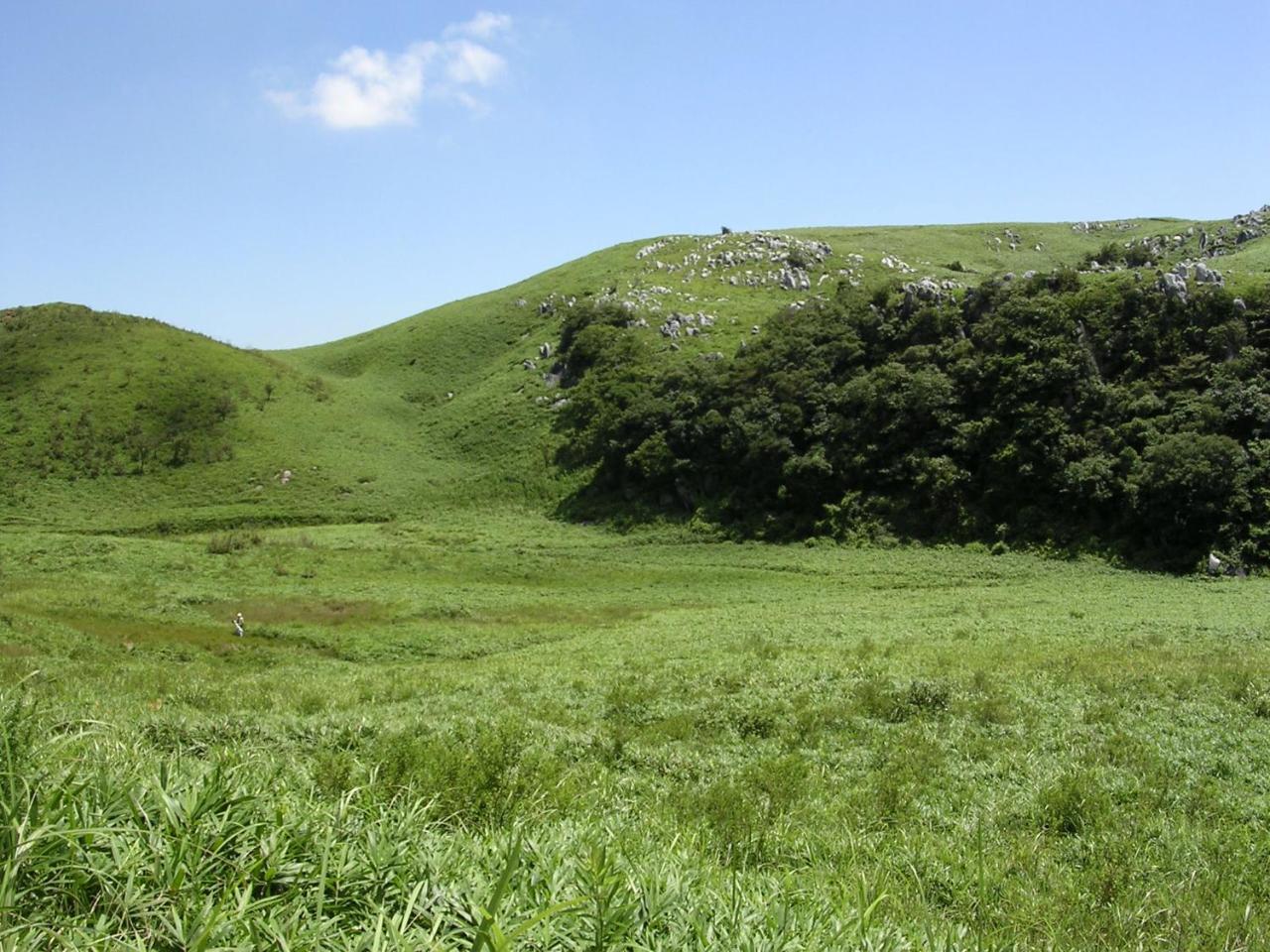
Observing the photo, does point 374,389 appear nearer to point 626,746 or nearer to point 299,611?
point 299,611

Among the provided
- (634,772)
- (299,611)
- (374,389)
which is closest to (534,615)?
(299,611)

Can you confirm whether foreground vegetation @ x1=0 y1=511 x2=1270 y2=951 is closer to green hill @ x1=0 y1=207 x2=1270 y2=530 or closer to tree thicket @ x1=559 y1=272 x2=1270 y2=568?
tree thicket @ x1=559 y1=272 x2=1270 y2=568

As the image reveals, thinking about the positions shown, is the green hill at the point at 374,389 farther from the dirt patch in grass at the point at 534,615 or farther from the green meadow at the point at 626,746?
the dirt patch in grass at the point at 534,615

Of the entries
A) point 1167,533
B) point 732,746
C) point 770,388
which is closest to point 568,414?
point 770,388

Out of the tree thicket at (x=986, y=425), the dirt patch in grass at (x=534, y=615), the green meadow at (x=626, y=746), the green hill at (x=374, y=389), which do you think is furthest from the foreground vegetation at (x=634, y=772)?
the green hill at (x=374, y=389)

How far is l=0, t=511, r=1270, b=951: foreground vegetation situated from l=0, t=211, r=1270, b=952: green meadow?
1.9 inches

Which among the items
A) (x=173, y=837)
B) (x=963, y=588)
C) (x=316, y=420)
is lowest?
(x=963, y=588)

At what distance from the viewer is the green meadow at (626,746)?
14.0 feet

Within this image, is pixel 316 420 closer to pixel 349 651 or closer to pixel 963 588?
pixel 349 651

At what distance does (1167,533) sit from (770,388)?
3115 centimetres

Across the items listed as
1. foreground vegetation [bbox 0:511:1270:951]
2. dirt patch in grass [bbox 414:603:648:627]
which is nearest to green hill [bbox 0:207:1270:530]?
dirt patch in grass [bbox 414:603:648:627]

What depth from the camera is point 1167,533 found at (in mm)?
44250

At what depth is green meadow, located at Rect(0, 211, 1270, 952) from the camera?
4.28 metres

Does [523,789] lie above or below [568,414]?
below
